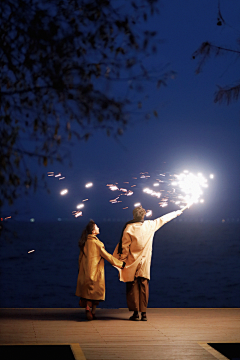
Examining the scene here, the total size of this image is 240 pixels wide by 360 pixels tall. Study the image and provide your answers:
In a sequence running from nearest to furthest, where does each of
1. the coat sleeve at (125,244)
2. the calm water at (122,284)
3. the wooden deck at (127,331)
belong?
the wooden deck at (127,331) → the coat sleeve at (125,244) → the calm water at (122,284)

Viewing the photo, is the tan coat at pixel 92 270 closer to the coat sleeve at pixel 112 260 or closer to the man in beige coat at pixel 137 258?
the coat sleeve at pixel 112 260

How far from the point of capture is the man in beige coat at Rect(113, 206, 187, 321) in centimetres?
866

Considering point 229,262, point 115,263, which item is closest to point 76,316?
point 115,263

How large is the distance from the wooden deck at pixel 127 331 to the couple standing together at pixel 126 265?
33 cm

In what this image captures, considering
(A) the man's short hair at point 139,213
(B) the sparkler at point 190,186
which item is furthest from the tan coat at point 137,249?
(B) the sparkler at point 190,186

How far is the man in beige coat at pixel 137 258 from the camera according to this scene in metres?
8.66

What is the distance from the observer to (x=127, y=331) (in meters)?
7.69

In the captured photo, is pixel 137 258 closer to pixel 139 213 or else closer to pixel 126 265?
pixel 126 265

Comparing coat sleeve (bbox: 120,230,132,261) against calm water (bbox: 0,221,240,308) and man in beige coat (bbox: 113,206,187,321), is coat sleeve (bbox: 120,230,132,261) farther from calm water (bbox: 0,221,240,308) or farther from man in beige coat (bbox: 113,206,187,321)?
calm water (bbox: 0,221,240,308)

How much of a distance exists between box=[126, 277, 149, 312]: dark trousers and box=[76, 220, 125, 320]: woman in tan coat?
348 millimetres

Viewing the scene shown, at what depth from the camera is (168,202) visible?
918 cm

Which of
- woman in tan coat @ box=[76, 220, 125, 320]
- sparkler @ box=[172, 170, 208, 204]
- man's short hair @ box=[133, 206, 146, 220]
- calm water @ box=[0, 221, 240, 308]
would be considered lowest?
calm water @ box=[0, 221, 240, 308]

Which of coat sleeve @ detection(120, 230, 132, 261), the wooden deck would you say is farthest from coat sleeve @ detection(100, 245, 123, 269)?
the wooden deck

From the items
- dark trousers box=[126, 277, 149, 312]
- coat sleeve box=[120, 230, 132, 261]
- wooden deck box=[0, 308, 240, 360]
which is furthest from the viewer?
coat sleeve box=[120, 230, 132, 261]
